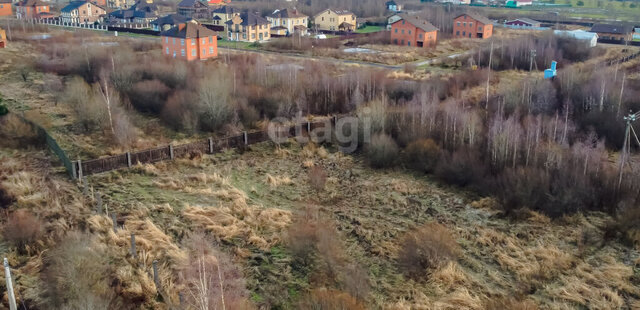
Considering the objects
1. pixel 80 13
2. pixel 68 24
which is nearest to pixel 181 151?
pixel 68 24

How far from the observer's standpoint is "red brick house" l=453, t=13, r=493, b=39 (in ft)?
203

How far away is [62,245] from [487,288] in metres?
10.9

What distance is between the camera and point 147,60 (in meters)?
36.5

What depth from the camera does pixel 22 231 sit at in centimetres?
1408

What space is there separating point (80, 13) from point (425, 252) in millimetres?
65748

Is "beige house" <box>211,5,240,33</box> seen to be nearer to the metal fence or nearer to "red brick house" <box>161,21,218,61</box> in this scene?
"red brick house" <box>161,21,218,61</box>

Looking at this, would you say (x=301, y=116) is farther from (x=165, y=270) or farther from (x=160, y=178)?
(x=165, y=270)

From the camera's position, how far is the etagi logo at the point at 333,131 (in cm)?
2444

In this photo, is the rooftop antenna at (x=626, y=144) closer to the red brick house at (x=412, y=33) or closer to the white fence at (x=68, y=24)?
the red brick house at (x=412, y=33)

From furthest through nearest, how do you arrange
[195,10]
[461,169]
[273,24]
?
[195,10] → [273,24] → [461,169]

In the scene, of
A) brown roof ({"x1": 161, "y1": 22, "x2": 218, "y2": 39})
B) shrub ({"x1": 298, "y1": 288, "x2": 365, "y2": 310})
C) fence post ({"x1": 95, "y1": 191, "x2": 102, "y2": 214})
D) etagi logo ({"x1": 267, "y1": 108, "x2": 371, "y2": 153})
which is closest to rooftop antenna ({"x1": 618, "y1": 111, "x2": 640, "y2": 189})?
etagi logo ({"x1": 267, "y1": 108, "x2": 371, "y2": 153})

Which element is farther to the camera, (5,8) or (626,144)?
(5,8)

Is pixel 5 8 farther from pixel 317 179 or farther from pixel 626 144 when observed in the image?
pixel 626 144

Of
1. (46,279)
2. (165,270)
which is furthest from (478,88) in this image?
(46,279)
